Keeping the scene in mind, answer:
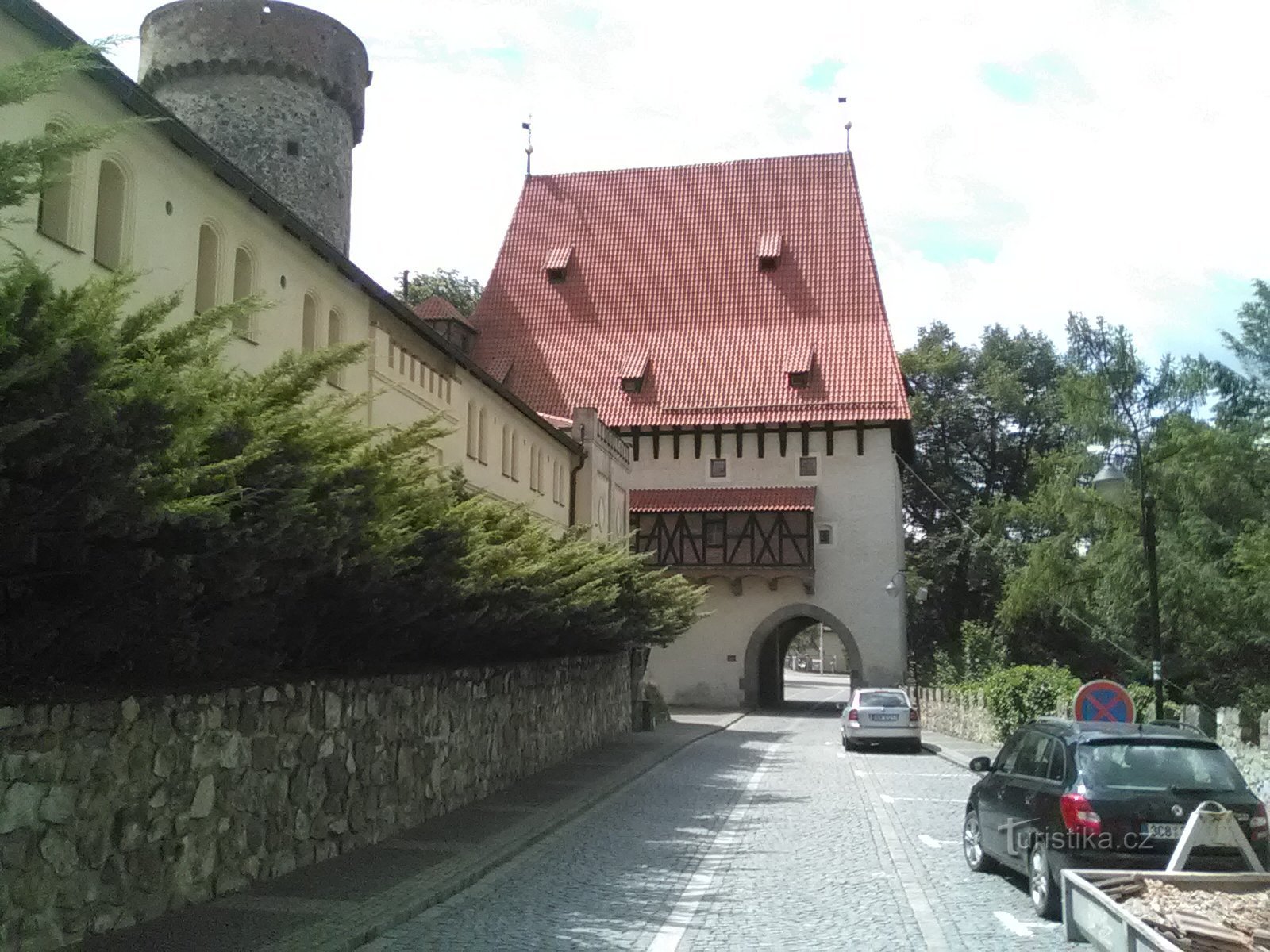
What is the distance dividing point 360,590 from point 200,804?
2509mm

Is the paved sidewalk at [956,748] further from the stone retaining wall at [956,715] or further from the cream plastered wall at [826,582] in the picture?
the cream plastered wall at [826,582]

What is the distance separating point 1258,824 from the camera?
9719 mm

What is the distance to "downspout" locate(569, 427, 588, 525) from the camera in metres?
33.7

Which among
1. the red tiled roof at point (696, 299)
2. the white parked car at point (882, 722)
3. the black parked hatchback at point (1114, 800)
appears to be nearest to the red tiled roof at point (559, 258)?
the red tiled roof at point (696, 299)

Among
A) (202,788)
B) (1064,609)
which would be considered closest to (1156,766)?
(202,788)

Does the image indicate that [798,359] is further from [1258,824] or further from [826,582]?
[1258,824]

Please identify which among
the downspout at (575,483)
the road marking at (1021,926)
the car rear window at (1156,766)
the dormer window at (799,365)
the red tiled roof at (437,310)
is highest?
the red tiled roof at (437,310)

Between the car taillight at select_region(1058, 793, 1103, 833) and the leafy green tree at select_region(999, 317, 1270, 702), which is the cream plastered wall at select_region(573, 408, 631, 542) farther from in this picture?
the car taillight at select_region(1058, 793, 1103, 833)

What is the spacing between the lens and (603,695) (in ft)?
92.1

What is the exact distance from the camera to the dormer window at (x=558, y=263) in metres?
57.0

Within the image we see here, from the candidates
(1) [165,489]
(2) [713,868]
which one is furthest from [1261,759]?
(1) [165,489]

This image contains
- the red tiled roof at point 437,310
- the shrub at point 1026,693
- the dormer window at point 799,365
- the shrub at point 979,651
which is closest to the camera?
the shrub at point 1026,693

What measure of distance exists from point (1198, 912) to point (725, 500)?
4227cm

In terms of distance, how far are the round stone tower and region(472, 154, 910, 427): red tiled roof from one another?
19.3 m
